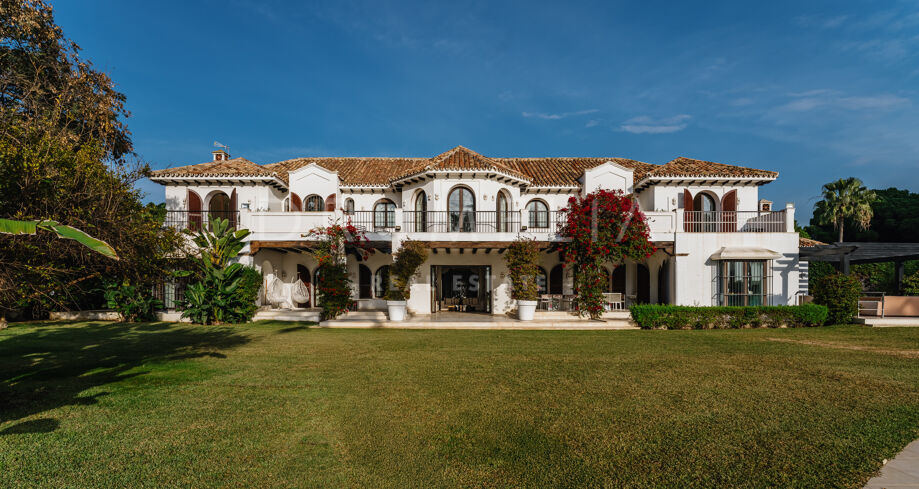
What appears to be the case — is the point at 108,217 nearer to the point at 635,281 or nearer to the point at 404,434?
the point at 404,434

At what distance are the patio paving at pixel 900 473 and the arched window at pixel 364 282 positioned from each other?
1891 cm

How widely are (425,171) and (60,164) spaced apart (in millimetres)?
→ 11441

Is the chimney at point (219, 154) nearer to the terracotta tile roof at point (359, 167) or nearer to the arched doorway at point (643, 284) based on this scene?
the terracotta tile roof at point (359, 167)

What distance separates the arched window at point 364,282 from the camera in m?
21.1

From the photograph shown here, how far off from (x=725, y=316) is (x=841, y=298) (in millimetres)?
4606

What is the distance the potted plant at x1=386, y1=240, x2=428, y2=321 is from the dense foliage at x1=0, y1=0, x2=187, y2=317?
8168mm

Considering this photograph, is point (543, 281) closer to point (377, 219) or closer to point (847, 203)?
point (377, 219)

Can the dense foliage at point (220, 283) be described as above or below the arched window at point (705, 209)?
below

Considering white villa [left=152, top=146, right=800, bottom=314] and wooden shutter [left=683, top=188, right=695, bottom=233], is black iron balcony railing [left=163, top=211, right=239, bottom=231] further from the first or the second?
wooden shutter [left=683, top=188, right=695, bottom=233]

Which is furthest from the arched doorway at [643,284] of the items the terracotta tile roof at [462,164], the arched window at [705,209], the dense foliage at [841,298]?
the terracotta tile roof at [462,164]

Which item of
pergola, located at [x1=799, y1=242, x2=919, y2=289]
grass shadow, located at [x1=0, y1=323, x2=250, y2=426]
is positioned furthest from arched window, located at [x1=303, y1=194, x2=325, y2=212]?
pergola, located at [x1=799, y1=242, x2=919, y2=289]

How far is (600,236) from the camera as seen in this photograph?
16.2 metres

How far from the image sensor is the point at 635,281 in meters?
20.8

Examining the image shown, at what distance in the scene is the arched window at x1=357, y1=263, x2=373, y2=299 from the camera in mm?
21062
